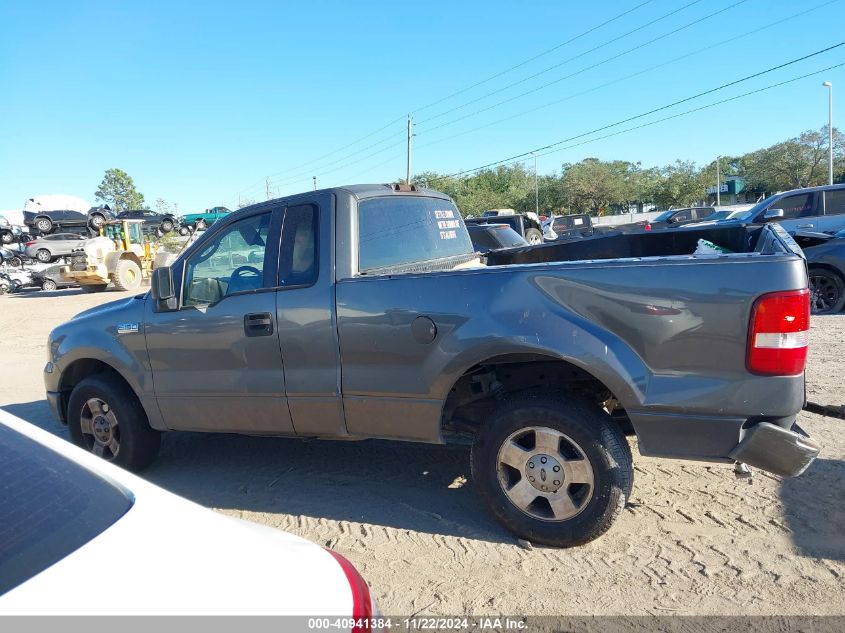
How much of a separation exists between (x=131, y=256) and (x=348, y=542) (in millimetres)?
23064

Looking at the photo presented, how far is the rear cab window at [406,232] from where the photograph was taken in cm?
410

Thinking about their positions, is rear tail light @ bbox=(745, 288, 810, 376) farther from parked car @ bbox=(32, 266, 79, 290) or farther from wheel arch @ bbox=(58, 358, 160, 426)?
parked car @ bbox=(32, 266, 79, 290)

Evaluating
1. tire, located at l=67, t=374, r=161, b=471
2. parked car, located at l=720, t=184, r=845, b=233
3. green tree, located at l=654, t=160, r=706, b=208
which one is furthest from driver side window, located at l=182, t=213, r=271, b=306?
green tree, located at l=654, t=160, r=706, b=208

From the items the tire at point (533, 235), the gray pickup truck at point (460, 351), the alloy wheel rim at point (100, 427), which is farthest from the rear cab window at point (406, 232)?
the tire at point (533, 235)

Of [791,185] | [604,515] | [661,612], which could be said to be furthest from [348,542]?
[791,185]

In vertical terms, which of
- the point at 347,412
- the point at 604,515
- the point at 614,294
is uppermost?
the point at 614,294

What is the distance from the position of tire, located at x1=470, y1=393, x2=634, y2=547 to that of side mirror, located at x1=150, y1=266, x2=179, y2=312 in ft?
7.52

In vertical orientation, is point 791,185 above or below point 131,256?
above

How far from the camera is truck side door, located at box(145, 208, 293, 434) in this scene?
4086mm

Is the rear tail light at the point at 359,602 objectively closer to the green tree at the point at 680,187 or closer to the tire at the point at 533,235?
the tire at the point at 533,235

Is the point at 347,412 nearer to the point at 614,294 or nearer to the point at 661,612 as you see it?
the point at 614,294

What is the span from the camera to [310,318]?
388 cm

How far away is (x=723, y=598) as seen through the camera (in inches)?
116

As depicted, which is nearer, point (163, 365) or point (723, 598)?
point (723, 598)
